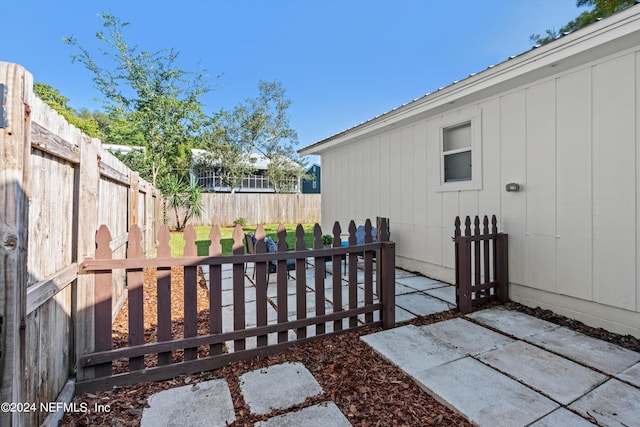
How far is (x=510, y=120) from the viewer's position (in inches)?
152

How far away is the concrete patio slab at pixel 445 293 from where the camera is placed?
389 cm

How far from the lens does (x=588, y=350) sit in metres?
2.53

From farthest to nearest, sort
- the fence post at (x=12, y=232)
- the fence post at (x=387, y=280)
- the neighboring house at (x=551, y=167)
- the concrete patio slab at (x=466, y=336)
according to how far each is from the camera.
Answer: the fence post at (x=387, y=280) → the neighboring house at (x=551, y=167) → the concrete patio slab at (x=466, y=336) → the fence post at (x=12, y=232)

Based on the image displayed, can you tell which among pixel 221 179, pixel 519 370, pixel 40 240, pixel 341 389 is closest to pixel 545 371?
pixel 519 370

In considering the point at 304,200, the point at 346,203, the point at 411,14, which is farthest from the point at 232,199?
the point at 411,14

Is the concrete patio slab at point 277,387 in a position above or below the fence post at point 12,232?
below

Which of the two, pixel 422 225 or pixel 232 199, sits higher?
pixel 232 199

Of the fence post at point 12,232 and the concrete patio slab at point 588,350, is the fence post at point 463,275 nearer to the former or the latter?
the concrete patio slab at point 588,350

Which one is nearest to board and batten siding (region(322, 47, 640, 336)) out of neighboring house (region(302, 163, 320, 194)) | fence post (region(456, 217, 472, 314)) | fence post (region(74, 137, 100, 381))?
fence post (region(456, 217, 472, 314))

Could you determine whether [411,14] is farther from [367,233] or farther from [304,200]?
[304,200]

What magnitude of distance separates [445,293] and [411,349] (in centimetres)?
193

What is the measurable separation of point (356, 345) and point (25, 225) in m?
2.41

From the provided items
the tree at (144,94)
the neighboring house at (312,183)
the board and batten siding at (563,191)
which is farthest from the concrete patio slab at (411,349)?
the neighboring house at (312,183)

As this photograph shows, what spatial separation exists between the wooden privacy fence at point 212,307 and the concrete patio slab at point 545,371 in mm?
1010
